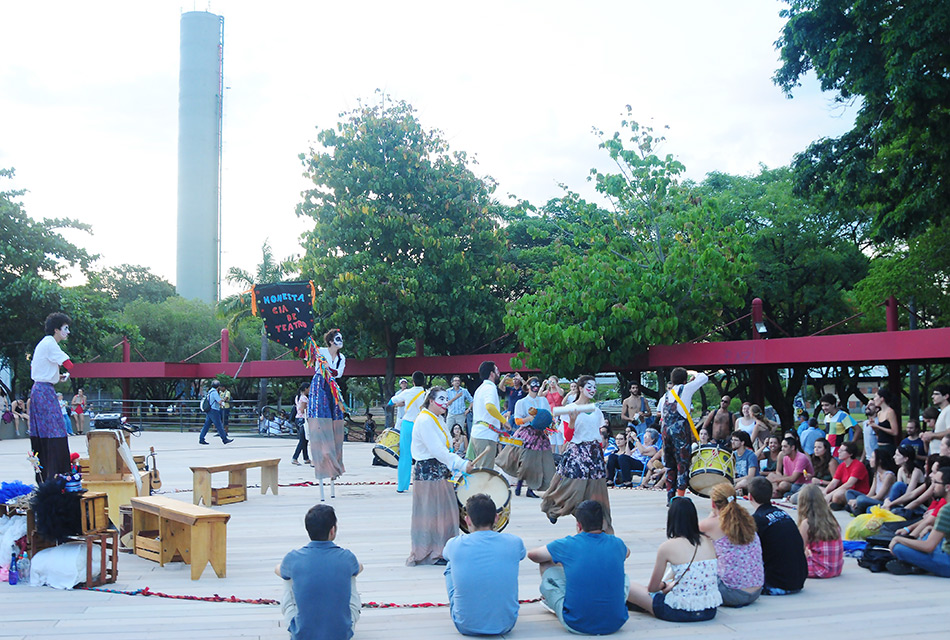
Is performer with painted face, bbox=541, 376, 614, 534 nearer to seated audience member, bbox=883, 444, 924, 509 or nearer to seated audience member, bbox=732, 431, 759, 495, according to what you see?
seated audience member, bbox=883, 444, 924, 509

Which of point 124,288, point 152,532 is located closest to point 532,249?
point 152,532

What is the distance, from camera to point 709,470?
34.7ft

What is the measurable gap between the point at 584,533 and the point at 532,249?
24341 mm

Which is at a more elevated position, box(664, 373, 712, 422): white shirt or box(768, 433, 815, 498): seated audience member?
box(664, 373, 712, 422): white shirt

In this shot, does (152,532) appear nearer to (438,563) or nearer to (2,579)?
(2,579)

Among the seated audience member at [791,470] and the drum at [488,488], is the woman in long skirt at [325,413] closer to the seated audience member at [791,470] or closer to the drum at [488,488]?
the drum at [488,488]

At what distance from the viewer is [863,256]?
25.7 m

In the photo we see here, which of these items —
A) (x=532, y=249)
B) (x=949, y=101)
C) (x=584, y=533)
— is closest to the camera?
(x=584, y=533)

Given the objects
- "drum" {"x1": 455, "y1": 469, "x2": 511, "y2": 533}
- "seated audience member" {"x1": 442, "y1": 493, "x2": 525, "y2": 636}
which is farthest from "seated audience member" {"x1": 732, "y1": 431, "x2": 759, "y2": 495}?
"seated audience member" {"x1": 442, "y1": 493, "x2": 525, "y2": 636}

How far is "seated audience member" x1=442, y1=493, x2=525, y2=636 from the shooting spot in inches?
210

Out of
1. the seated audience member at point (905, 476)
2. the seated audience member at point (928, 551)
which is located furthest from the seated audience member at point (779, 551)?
the seated audience member at point (905, 476)

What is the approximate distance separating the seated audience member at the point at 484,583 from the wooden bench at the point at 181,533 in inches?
92.7

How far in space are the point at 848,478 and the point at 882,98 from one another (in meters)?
7.22

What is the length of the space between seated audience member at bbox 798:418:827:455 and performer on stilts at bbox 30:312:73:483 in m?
9.95
